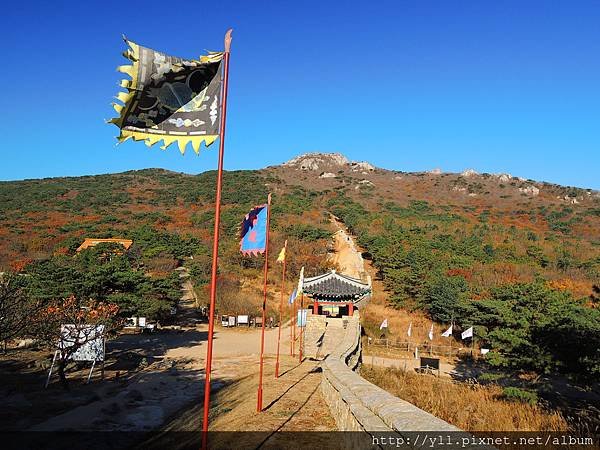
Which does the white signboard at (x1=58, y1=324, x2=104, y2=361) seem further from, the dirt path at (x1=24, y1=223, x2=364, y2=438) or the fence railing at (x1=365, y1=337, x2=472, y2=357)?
the fence railing at (x1=365, y1=337, x2=472, y2=357)

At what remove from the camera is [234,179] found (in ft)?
328

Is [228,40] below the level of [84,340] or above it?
above

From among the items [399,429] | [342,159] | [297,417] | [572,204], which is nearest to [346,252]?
[297,417]

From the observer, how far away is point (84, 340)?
53.7 ft

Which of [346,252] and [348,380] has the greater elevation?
[346,252]

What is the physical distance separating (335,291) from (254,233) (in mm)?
19711

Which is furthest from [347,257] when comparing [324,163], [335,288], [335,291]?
[324,163]

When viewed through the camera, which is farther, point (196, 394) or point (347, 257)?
point (347, 257)

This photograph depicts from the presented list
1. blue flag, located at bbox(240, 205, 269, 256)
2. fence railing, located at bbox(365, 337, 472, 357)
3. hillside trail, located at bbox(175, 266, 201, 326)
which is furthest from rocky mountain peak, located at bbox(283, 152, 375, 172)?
blue flag, located at bbox(240, 205, 269, 256)

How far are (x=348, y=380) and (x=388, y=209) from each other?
252 feet

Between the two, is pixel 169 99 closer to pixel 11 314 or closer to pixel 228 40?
pixel 228 40

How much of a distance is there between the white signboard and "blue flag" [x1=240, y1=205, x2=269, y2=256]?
11.2 m

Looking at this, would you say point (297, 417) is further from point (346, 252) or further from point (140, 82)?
point (346, 252)

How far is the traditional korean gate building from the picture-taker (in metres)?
27.2
